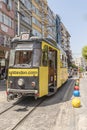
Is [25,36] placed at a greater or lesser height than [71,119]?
greater

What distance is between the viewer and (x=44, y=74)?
15.1 metres

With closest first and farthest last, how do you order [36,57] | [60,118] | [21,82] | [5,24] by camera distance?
[60,118], [21,82], [36,57], [5,24]

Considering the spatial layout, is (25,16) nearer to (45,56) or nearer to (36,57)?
(45,56)

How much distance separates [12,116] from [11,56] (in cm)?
427

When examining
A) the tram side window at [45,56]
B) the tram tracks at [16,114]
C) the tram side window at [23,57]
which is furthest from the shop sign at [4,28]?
the tram side window at [23,57]

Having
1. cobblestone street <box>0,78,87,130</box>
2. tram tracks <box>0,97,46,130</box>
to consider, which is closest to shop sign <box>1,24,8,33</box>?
A: tram tracks <box>0,97,46,130</box>

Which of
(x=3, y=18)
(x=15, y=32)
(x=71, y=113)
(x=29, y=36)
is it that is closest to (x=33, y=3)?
(x=15, y=32)

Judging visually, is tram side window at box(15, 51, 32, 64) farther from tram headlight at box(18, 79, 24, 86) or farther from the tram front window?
tram headlight at box(18, 79, 24, 86)

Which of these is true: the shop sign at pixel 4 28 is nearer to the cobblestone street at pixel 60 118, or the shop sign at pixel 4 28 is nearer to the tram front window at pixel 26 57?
the tram front window at pixel 26 57

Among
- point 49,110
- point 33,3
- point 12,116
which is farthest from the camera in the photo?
point 33,3

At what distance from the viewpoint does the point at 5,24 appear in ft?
141

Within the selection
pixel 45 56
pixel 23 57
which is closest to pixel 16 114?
pixel 23 57

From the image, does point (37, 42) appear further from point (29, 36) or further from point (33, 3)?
point (33, 3)

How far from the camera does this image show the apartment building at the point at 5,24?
41.8 meters
